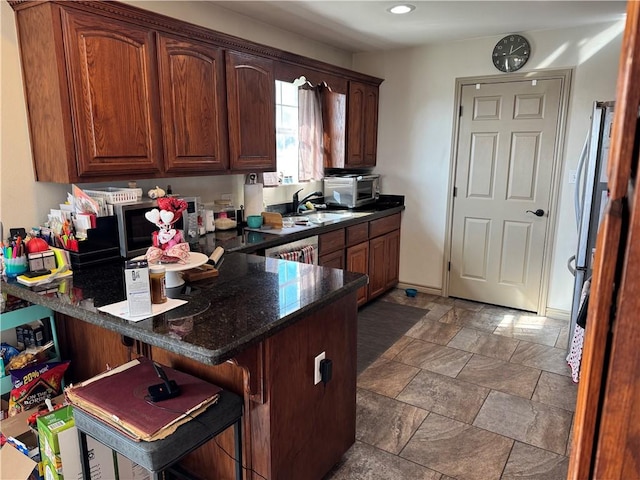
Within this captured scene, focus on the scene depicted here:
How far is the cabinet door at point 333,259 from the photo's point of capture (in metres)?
3.49

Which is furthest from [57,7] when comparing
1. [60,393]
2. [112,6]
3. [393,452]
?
[393,452]

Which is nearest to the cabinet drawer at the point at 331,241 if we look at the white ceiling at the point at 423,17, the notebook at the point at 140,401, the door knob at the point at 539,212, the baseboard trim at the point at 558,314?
the white ceiling at the point at 423,17

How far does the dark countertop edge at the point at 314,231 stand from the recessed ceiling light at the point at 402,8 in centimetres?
166

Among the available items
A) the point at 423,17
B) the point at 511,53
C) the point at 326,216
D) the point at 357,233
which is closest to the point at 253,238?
the point at 326,216

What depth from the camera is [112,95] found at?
222 cm

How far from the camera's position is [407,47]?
4344 mm

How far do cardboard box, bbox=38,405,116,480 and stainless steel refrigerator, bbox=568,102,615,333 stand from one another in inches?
114

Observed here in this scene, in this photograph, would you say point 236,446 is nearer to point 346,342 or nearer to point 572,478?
point 346,342

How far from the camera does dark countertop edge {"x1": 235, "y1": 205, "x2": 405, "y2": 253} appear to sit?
111 inches

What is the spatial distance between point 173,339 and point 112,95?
152cm

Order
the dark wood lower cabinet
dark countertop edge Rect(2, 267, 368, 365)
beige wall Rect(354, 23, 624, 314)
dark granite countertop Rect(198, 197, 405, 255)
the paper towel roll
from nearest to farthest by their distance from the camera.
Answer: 1. dark countertop edge Rect(2, 267, 368, 365)
2. the dark wood lower cabinet
3. dark granite countertop Rect(198, 197, 405, 255)
4. the paper towel roll
5. beige wall Rect(354, 23, 624, 314)

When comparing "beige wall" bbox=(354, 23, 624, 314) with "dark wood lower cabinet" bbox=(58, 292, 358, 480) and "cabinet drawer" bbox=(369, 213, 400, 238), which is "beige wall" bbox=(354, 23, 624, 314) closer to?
"cabinet drawer" bbox=(369, 213, 400, 238)

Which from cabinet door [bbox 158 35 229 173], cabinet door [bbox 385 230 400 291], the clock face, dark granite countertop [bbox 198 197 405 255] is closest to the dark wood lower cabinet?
dark granite countertop [bbox 198 197 405 255]

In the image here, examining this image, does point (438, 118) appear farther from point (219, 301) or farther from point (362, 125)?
point (219, 301)
